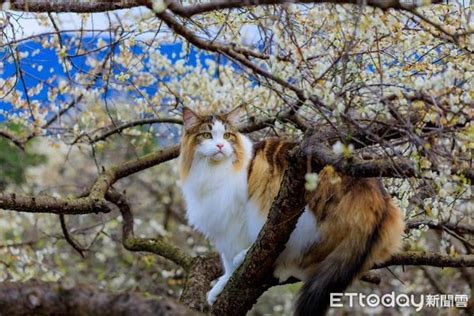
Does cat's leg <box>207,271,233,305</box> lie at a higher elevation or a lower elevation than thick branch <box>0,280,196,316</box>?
higher

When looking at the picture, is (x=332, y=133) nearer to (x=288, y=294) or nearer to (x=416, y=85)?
(x=416, y=85)

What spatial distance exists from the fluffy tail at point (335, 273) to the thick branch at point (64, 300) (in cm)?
109

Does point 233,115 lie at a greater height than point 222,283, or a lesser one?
greater

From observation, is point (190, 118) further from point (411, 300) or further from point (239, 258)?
point (411, 300)

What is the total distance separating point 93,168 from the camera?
986 cm

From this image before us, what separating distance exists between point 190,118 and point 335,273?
4.42 ft

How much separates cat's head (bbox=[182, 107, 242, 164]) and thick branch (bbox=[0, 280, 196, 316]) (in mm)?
1793

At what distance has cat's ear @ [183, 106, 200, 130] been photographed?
4363 mm

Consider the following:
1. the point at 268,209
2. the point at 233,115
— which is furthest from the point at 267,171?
the point at 233,115

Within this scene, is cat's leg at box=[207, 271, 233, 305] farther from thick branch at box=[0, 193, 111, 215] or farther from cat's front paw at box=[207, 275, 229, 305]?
thick branch at box=[0, 193, 111, 215]

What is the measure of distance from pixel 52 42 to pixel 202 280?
2.06 m

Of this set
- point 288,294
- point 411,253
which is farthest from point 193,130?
point 288,294

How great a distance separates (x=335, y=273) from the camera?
3.50 metres

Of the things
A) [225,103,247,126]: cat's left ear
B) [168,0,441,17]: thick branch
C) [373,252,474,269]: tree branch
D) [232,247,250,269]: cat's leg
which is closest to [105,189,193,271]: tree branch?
[232,247,250,269]: cat's leg
